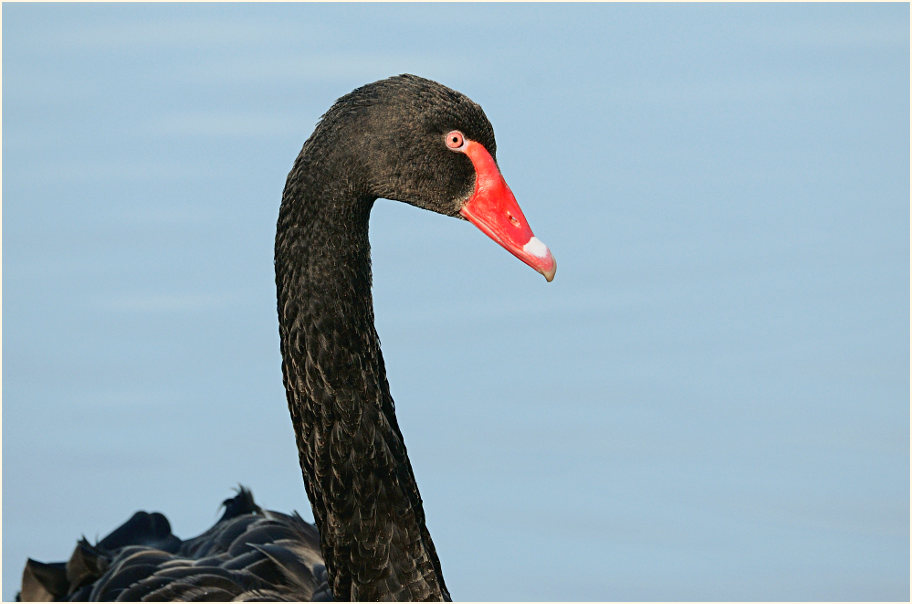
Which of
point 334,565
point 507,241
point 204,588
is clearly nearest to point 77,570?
point 204,588

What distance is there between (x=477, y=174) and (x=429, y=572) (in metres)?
0.96

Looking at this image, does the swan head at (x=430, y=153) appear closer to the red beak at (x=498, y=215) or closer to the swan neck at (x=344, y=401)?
the red beak at (x=498, y=215)

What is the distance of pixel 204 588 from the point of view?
4.20m

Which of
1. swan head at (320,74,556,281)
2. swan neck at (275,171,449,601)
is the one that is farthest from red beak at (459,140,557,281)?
swan neck at (275,171,449,601)

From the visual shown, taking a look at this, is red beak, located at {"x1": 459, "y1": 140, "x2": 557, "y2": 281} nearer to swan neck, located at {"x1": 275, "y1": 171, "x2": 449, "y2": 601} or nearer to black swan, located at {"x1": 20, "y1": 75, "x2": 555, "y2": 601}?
black swan, located at {"x1": 20, "y1": 75, "x2": 555, "y2": 601}

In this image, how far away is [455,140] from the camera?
3852 mm

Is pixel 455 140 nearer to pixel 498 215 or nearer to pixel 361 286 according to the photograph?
pixel 498 215

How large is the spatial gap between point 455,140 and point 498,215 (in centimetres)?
21

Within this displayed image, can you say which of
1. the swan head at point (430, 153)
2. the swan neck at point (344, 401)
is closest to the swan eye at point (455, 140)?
the swan head at point (430, 153)

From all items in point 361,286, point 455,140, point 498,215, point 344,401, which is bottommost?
point 344,401

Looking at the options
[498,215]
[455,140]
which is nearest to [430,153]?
[455,140]

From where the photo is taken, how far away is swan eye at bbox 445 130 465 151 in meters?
3.84

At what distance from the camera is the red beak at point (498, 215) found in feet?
12.7

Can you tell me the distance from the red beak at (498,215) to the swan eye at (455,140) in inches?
0.8
